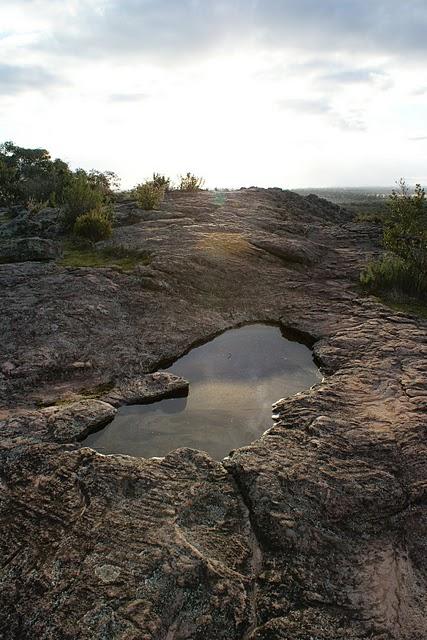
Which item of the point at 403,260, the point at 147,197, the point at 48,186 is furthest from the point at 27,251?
the point at 48,186

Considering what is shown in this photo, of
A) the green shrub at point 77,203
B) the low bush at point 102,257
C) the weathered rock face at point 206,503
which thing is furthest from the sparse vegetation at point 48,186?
the weathered rock face at point 206,503

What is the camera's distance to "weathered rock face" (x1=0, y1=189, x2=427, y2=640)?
386cm

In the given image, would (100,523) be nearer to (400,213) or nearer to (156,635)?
(156,635)

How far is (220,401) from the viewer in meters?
7.30

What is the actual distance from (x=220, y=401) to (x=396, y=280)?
7284 millimetres

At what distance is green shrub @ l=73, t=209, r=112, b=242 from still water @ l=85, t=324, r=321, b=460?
7.99 metres

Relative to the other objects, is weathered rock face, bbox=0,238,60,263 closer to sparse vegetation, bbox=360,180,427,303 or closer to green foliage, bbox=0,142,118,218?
green foliage, bbox=0,142,118,218

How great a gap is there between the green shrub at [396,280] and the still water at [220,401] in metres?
4.05

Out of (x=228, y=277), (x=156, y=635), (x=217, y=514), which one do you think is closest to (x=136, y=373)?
(x=217, y=514)

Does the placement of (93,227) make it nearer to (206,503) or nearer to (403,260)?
→ (403,260)

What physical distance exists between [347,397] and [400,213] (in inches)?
385

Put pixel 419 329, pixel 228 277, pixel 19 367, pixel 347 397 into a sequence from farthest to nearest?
pixel 228 277, pixel 419 329, pixel 19 367, pixel 347 397

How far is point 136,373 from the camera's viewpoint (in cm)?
790

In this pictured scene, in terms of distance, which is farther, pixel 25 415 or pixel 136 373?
pixel 136 373
